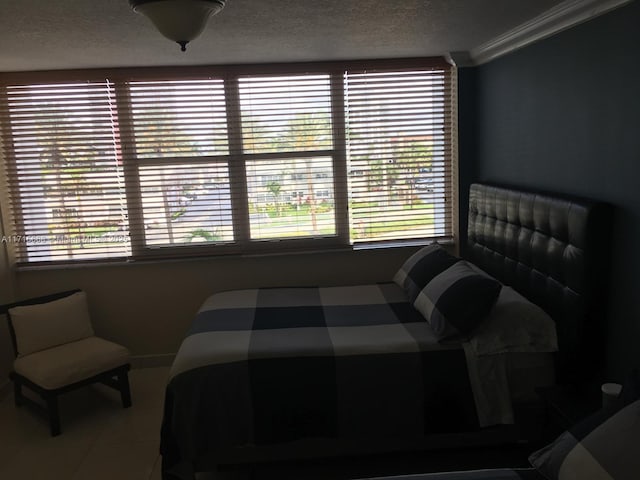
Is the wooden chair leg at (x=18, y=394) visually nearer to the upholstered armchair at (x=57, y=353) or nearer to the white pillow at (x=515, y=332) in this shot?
the upholstered armchair at (x=57, y=353)

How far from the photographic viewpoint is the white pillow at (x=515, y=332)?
8.48 feet

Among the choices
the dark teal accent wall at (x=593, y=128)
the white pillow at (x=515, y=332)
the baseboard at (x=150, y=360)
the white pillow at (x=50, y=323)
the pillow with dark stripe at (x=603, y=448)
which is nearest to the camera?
the pillow with dark stripe at (x=603, y=448)

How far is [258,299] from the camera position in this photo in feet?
11.6

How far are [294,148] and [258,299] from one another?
3.97ft

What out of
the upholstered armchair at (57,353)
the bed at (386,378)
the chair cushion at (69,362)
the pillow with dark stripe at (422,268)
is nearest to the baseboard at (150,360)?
the upholstered armchair at (57,353)

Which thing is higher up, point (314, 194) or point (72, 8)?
point (72, 8)

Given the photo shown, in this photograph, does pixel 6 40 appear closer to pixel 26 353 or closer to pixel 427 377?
pixel 26 353

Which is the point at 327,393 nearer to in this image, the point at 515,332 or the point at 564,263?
the point at 515,332

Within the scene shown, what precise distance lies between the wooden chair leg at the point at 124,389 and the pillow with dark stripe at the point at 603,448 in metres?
2.59

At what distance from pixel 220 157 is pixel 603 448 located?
3124 millimetres

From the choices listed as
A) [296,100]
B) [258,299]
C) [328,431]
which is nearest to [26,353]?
[258,299]

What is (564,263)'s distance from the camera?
2566 millimetres

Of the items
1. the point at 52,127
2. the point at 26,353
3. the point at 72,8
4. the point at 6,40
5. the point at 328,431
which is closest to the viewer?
the point at 72,8

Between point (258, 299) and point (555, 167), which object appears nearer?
point (555, 167)
